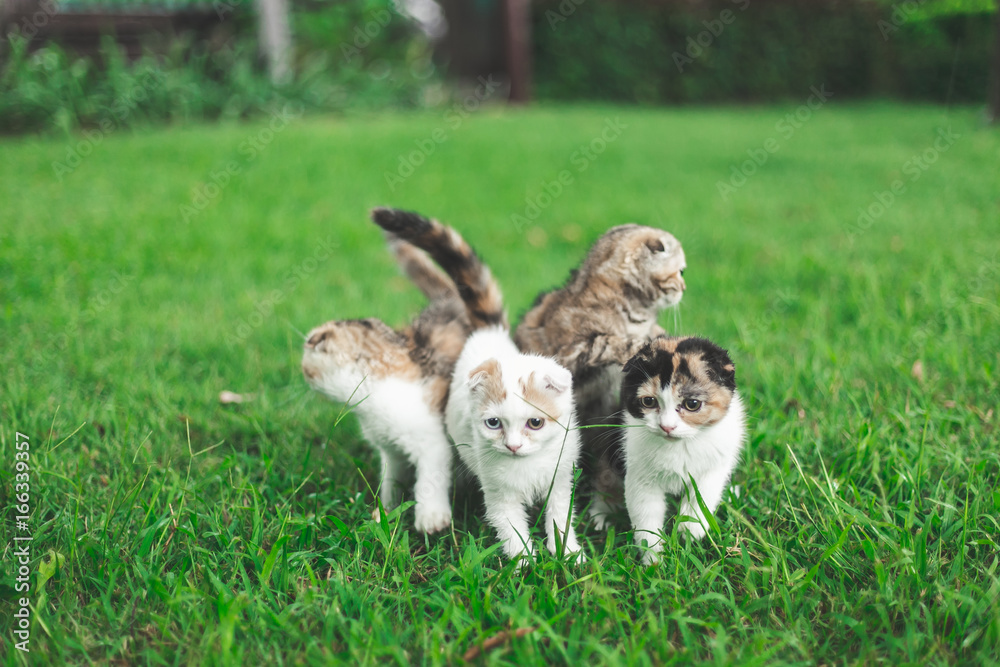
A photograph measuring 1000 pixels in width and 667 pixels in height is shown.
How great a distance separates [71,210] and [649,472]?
5.33 meters

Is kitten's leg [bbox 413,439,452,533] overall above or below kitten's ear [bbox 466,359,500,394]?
below

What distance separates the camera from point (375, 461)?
2.53m


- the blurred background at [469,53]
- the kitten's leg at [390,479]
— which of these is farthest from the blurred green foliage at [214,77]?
the kitten's leg at [390,479]

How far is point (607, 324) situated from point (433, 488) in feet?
2.66

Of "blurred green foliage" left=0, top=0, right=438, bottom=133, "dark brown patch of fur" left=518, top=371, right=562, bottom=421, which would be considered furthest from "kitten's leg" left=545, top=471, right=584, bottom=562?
"blurred green foliage" left=0, top=0, right=438, bottom=133

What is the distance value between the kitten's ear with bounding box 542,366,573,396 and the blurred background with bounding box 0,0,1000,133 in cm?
809

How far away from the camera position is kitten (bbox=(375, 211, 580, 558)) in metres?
1.88

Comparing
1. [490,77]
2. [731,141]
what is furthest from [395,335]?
[490,77]

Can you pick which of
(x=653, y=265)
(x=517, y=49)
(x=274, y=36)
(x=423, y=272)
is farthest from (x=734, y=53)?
(x=653, y=265)

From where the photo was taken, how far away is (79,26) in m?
9.52

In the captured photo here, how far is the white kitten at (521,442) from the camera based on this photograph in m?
1.88

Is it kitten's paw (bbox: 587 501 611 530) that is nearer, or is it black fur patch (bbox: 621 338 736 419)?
black fur patch (bbox: 621 338 736 419)

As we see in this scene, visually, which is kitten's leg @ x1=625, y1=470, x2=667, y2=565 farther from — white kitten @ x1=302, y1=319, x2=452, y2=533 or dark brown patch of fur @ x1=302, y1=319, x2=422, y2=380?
dark brown patch of fur @ x1=302, y1=319, x2=422, y2=380

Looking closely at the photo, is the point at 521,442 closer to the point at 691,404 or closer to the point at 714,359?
the point at 691,404
